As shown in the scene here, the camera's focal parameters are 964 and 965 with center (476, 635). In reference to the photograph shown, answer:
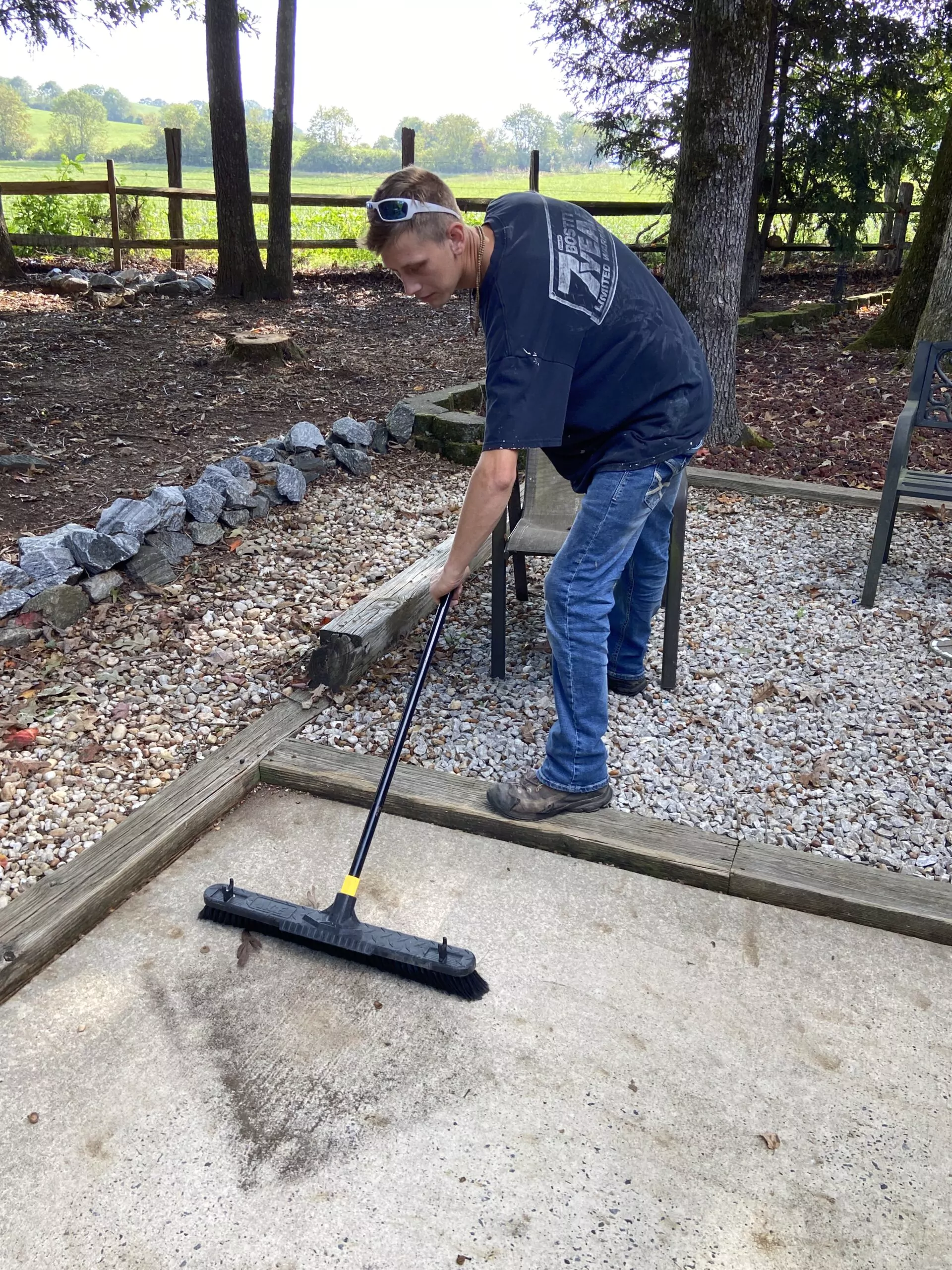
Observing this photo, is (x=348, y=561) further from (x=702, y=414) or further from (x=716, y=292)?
(x=716, y=292)

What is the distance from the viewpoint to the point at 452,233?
2213mm

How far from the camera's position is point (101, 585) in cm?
396

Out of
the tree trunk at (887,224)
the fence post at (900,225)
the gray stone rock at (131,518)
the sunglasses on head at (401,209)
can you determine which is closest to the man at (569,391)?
the sunglasses on head at (401,209)

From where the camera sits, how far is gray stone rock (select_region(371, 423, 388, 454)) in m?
6.00

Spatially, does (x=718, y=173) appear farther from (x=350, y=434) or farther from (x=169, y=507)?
(x=169, y=507)

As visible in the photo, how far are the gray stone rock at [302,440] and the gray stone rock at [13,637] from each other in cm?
228

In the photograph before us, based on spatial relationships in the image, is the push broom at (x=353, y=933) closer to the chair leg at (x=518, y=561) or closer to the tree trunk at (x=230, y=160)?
the chair leg at (x=518, y=561)

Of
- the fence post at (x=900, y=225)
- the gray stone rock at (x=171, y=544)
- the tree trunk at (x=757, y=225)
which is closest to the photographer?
the gray stone rock at (x=171, y=544)

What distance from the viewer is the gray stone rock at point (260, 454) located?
5.35 metres

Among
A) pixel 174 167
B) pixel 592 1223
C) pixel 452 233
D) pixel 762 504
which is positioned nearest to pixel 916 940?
pixel 592 1223

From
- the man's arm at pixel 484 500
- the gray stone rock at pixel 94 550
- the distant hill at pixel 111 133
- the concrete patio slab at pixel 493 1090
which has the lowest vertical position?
the concrete patio slab at pixel 493 1090

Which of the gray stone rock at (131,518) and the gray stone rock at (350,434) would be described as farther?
the gray stone rock at (350,434)

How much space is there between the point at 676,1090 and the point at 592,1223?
14.2 inches

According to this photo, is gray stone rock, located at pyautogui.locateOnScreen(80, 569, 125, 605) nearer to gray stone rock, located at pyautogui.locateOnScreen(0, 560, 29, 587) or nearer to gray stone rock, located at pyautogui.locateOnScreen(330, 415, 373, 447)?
gray stone rock, located at pyautogui.locateOnScreen(0, 560, 29, 587)
